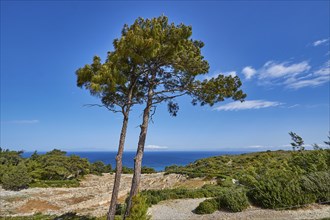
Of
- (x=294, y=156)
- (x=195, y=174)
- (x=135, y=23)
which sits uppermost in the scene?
(x=135, y=23)

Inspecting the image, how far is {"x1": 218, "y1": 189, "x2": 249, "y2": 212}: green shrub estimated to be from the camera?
10289 mm

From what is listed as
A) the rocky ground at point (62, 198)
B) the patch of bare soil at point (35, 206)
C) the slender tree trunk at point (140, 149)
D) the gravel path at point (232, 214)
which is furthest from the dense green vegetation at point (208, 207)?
the patch of bare soil at point (35, 206)

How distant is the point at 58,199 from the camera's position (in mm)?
22594

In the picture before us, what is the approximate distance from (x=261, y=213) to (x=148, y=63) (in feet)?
25.0

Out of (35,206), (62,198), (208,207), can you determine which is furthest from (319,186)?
(62,198)

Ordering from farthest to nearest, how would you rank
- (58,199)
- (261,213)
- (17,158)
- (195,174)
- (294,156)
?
(17,158) < (195,174) < (58,199) < (294,156) < (261,213)

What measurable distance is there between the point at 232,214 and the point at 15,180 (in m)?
25.1

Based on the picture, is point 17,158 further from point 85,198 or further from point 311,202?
point 311,202

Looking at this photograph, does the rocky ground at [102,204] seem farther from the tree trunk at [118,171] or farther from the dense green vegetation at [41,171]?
the tree trunk at [118,171]

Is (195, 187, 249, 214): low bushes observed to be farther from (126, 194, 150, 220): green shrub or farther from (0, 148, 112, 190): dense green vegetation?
(0, 148, 112, 190): dense green vegetation

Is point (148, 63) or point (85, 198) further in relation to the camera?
point (85, 198)

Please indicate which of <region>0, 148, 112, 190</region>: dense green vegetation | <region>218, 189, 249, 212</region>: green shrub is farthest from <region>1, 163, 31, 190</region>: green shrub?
<region>218, 189, 249, 212</region>: green shrub

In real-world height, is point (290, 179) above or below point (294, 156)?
below

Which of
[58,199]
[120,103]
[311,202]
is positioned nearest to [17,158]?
[58,199]
